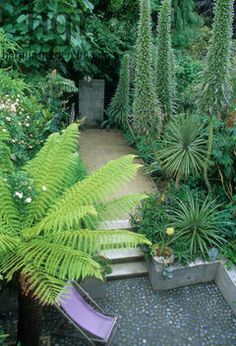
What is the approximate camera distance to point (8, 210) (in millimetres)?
2809

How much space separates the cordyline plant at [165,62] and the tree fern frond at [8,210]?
307 centimetres

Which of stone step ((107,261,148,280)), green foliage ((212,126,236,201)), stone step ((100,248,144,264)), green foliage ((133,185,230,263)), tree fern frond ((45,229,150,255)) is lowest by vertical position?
stone step ((107,261,148,280))

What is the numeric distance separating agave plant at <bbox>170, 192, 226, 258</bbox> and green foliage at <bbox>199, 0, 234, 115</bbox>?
1.28 m

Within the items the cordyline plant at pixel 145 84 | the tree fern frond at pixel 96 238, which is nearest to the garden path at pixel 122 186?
the tree fern frond at pixel 96 238

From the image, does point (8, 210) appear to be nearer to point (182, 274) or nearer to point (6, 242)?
point (6, 242)

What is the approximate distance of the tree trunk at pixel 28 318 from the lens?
294 centimetres

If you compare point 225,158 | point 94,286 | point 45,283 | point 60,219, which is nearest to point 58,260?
point 45,283

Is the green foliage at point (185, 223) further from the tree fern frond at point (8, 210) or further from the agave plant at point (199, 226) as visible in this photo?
the tree fern frond at point (8, 210)

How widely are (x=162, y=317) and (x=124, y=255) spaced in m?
0.92

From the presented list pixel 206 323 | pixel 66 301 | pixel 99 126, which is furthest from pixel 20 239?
pixel 99 126

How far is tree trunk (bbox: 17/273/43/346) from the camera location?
2937mm

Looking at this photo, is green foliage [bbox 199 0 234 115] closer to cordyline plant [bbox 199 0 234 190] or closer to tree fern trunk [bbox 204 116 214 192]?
cordyline plant [bbox 199 0 234 190]

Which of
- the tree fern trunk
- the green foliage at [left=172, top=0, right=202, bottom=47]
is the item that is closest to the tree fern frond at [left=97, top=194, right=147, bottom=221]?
the tree fern trunk

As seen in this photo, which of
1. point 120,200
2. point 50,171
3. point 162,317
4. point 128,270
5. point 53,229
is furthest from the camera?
point 128,270
